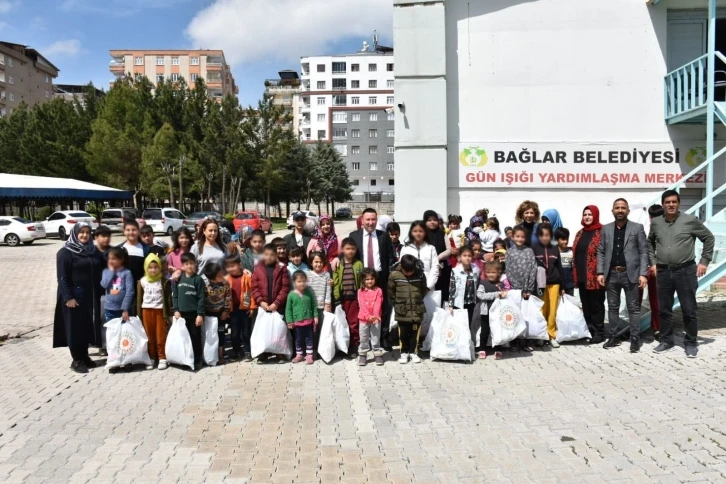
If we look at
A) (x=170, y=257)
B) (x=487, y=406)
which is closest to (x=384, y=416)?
(x=487, y=406)

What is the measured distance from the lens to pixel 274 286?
6844 mm

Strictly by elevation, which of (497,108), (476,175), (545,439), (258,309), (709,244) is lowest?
(545,439)

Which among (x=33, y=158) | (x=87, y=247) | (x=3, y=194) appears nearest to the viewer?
(x=87, y=247)

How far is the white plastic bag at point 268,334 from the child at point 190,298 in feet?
2.12

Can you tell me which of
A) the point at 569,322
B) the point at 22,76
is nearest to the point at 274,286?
the point at 569,322

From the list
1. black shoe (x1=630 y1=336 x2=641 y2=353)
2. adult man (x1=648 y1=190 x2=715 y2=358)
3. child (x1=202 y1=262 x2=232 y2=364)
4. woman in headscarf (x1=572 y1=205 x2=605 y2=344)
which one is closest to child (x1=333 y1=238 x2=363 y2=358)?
child (x1=202 y1=262 x2=232 y2=364)

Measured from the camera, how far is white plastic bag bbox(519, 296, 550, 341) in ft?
23.5

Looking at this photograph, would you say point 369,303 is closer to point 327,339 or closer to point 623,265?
point 327,339

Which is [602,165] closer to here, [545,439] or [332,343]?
[332,343]

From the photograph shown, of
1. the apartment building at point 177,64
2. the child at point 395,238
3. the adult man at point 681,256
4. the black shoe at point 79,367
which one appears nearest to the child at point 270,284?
the child at point 395,238

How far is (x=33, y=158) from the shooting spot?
45.8m

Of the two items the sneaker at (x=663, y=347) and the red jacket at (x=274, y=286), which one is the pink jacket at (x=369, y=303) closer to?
the red jacket at (x=274, y=286)

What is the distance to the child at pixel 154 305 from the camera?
6.67 m

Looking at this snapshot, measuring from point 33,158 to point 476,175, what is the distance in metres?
44.1
